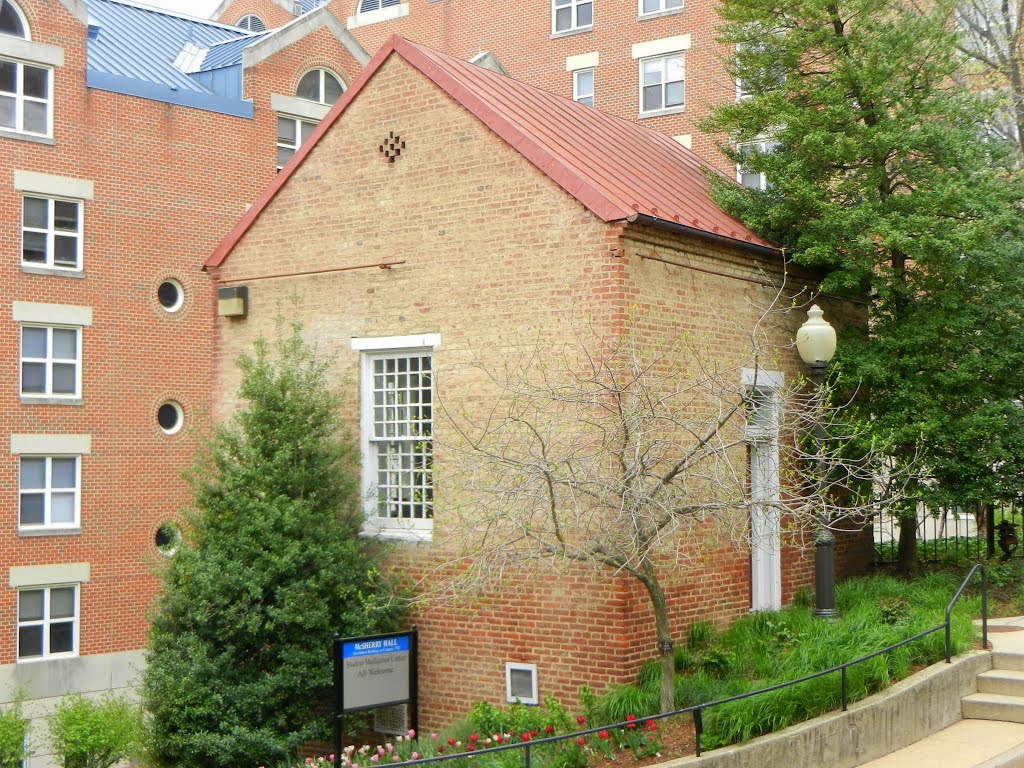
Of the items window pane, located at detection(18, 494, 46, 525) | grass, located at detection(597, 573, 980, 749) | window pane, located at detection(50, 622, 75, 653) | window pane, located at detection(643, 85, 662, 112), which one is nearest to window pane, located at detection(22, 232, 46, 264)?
window pane, located at detection(18, 494, 46, 525)

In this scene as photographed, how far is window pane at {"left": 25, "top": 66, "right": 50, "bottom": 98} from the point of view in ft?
93.0

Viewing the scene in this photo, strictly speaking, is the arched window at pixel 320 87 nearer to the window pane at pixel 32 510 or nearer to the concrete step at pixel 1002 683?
the window pane at pixel 32 510

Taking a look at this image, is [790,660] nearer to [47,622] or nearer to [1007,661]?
[1007,661]

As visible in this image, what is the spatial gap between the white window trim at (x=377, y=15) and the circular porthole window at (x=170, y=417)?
56.9 feet

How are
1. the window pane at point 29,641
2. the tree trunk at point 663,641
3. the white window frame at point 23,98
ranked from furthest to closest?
the white window frame at point 23,98
the window pane at point 29,641
the tree trunk at point 663,641

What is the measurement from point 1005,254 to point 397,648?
871 centimetres

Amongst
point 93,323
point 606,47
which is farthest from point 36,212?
point 606,47

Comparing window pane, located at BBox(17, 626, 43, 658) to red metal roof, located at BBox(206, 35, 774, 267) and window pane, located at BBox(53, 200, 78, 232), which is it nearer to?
window pane, located at BBox(53, 200, 78, 232)

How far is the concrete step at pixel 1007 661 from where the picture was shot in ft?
43.8

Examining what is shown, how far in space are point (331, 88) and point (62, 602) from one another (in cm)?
1543

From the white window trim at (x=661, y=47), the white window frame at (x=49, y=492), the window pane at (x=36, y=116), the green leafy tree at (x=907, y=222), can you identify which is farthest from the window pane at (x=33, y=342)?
the white window trim at (x=661, y=47)

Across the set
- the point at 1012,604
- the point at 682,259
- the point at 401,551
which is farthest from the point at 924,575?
the point at 401,551

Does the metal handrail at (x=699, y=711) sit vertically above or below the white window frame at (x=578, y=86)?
below

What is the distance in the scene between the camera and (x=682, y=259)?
14.4 meters
